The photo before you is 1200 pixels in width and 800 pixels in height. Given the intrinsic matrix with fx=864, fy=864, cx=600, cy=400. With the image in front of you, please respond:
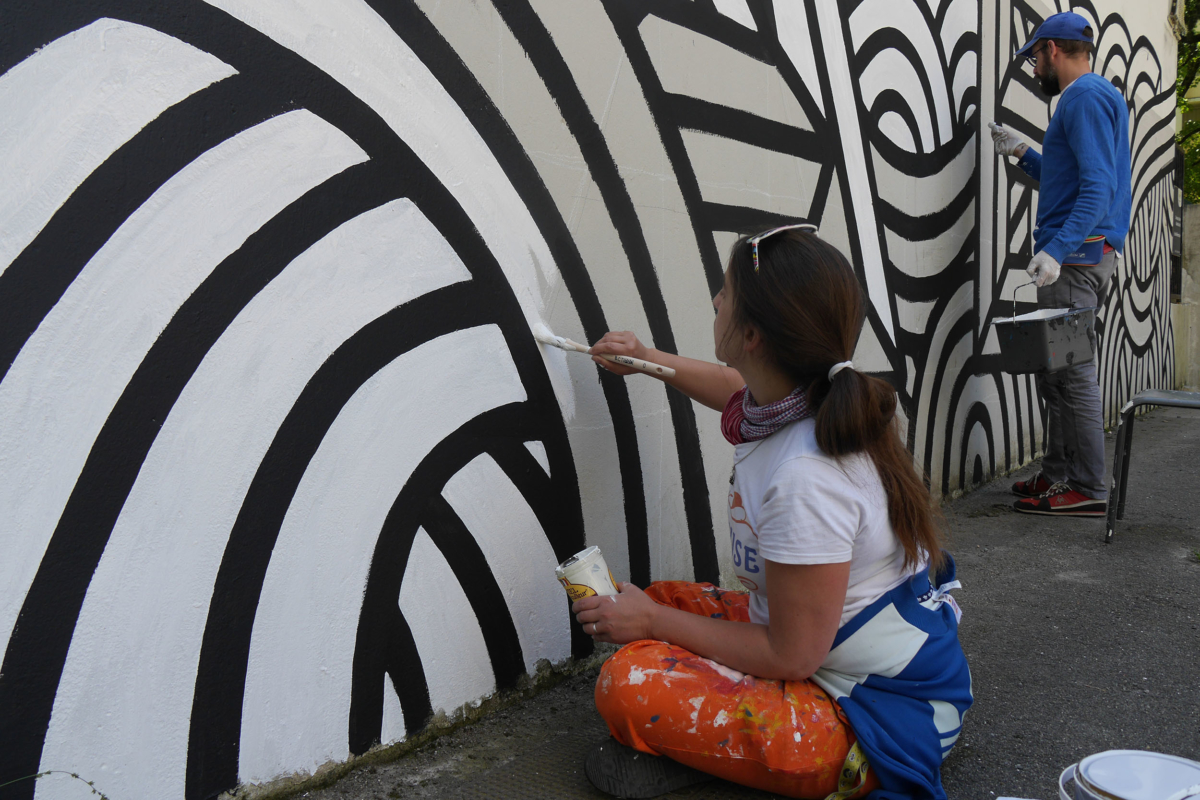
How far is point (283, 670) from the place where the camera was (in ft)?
5.24

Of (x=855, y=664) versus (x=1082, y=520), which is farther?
(x=1082, y=520)

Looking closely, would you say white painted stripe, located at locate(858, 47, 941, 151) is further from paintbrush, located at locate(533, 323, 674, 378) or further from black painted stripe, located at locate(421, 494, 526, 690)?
black painted stripe, located at locate(421, 494, 526, 690)

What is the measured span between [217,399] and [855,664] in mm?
1236

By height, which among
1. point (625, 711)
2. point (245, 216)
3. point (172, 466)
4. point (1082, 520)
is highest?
point (245, 216)

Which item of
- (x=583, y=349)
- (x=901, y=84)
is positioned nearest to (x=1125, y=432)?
(x=901, y=84)

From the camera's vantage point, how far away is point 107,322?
52.5 inches

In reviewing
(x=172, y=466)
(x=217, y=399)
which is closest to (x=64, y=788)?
(x=172, y=466)

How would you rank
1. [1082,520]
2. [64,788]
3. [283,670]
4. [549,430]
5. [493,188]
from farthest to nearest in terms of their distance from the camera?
1. [1082,520]
2. [549,430]
3. [493,188]
4. [283,670]
5. [64,788]

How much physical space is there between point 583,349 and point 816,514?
29.9 inches

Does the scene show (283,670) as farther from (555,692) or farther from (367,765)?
(555,692)

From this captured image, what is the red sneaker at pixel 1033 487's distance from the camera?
13.7 feet

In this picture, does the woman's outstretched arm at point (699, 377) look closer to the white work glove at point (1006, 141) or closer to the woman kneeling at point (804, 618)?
the woman kneeling at point (804, 618)

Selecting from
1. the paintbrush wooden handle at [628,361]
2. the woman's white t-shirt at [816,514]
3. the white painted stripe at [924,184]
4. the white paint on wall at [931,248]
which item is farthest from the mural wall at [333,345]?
the white paint on wall at [931,248]

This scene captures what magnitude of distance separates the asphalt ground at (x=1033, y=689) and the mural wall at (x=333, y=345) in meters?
0.12
